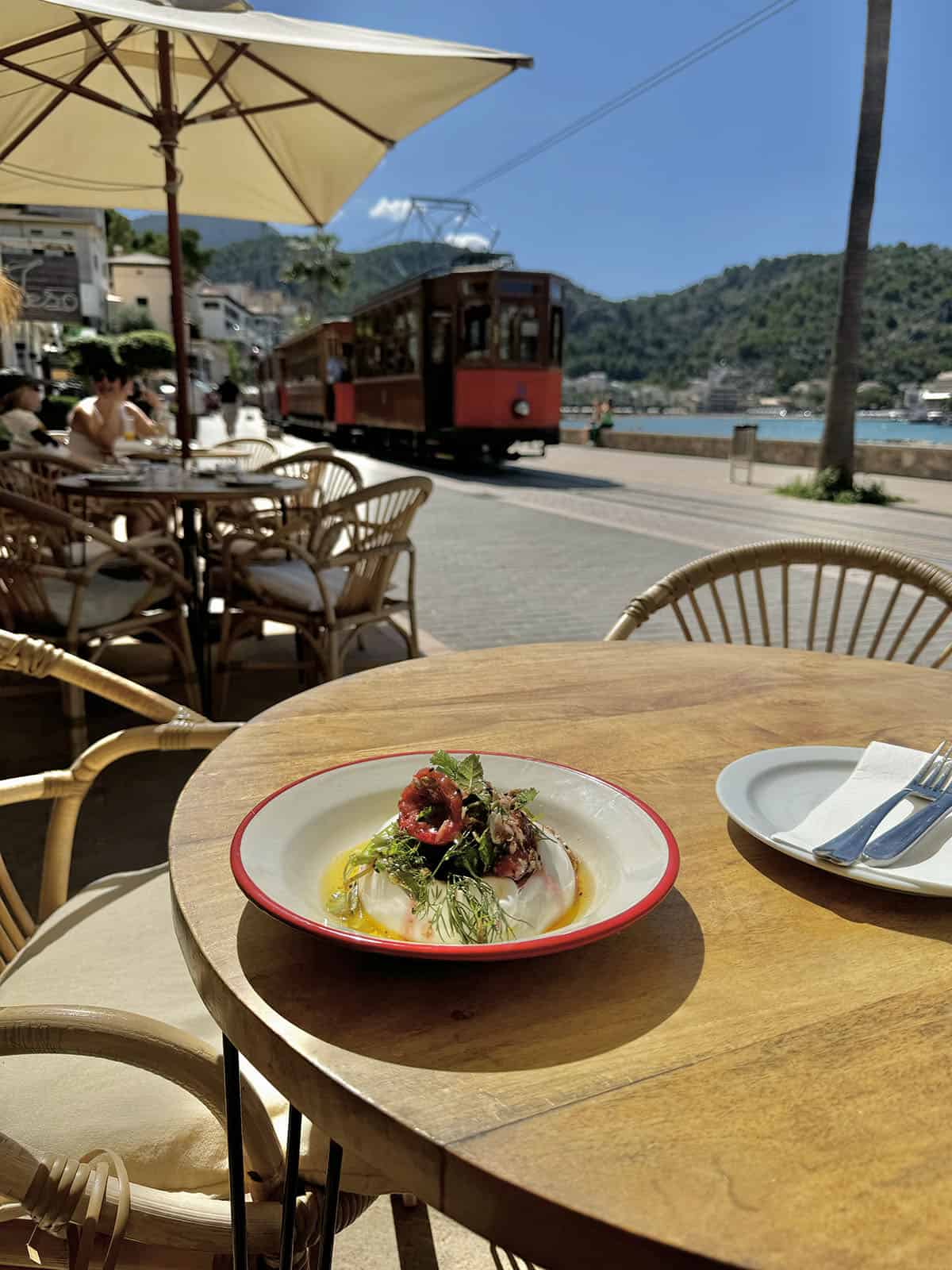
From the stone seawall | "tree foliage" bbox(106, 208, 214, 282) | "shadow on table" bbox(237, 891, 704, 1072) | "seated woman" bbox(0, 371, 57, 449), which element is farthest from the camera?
"tree foliage" bbox(106, 208, 214, 282)

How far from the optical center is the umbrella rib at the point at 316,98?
432 cm

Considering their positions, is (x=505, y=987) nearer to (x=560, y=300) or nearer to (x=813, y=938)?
(x=813, y=938)

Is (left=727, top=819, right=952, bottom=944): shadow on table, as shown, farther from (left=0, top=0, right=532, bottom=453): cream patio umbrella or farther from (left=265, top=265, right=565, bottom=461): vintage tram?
(left=265, top=265, right=565, bottom=461): vintage tram

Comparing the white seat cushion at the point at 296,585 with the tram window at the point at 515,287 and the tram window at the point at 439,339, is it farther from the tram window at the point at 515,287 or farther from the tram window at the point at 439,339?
the tram window at the point at 439,339

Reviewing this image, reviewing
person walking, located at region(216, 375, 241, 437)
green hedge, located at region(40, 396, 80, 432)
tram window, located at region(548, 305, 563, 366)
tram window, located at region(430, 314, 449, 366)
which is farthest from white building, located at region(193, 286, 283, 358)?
tram window, located at region(548, 305, 563, 366)

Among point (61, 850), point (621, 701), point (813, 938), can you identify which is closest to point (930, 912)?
point (813, 938)

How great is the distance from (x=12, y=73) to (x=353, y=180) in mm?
1894

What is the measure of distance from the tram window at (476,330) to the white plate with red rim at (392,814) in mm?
15066

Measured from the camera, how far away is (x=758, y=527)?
396 inches

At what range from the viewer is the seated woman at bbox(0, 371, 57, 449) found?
28.0ft

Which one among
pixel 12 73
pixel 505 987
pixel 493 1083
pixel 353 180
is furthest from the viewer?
pixel 353 180

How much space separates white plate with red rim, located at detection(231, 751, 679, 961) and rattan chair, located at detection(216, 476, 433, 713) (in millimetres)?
2808

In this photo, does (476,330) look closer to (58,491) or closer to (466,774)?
(58,491)

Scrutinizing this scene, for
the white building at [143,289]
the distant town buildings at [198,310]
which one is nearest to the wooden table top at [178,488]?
the distant town buildings at [198,310]
